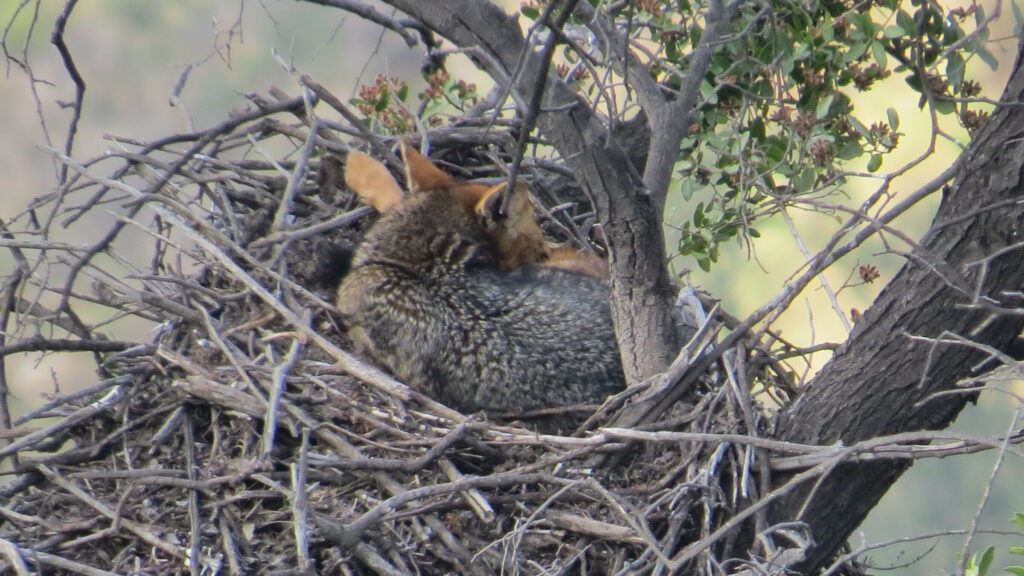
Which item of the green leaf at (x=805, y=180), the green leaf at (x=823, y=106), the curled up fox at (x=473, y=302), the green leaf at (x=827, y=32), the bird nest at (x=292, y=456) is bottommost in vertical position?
the bird nest at (x=292, y=456)

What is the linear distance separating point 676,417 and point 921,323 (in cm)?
93

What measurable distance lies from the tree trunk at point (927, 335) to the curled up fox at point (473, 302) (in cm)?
109

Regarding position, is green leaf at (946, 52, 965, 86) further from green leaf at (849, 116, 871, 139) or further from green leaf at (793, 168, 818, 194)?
green leaf at (793, 168, 818, 194)

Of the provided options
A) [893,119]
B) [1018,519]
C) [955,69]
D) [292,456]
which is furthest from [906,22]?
[292,456]

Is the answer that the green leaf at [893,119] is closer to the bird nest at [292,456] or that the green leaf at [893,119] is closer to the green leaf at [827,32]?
the green leaf at [827,32]

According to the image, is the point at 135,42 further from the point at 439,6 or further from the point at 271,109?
the point at 439,6

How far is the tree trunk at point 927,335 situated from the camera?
3539 millimetres

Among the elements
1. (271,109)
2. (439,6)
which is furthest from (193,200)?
(439,6)

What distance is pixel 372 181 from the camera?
5.55 metres

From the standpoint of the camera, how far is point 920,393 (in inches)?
146

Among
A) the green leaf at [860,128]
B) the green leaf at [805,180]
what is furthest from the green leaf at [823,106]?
the green leaf at [805,180]

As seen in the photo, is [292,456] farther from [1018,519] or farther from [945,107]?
[945,107]

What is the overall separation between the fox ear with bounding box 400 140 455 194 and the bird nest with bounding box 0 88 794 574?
45 cm

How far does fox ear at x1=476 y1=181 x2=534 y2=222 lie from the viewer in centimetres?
524
